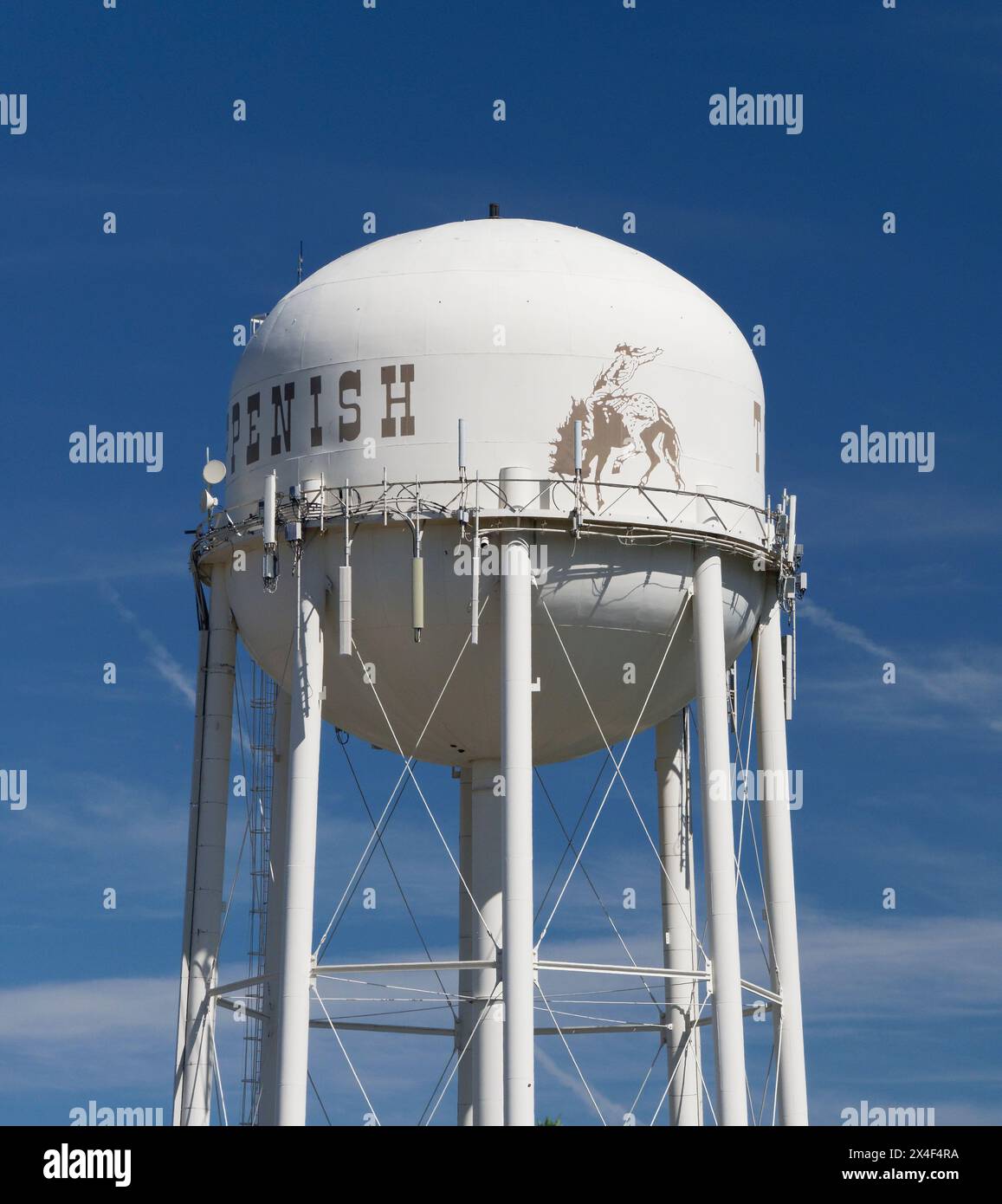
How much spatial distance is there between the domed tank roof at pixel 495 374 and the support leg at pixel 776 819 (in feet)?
8.63

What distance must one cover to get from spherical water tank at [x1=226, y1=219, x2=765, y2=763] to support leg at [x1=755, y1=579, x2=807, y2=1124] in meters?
1.03

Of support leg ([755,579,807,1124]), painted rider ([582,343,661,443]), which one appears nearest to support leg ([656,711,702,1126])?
support leg ([755,579,807,1124])

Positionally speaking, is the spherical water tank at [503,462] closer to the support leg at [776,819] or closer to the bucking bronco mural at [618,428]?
the bucking bronco mural at [618,428]

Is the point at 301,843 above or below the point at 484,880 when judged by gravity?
below

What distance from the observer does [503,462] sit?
111 feet

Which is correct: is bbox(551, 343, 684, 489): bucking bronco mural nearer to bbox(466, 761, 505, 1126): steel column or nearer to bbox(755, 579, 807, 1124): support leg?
bbox(755, 579, 807, 1124): support leg

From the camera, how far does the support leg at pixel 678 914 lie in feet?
126

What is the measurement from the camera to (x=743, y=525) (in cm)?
3538

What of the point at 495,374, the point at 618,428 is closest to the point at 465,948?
the point at 618,428

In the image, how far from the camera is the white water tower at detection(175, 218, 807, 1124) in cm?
3316

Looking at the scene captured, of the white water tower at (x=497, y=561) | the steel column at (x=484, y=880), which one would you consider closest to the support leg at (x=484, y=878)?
the steel column at (x=484, y=880)

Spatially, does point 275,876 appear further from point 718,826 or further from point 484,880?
point 718,826

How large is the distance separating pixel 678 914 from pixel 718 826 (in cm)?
533
